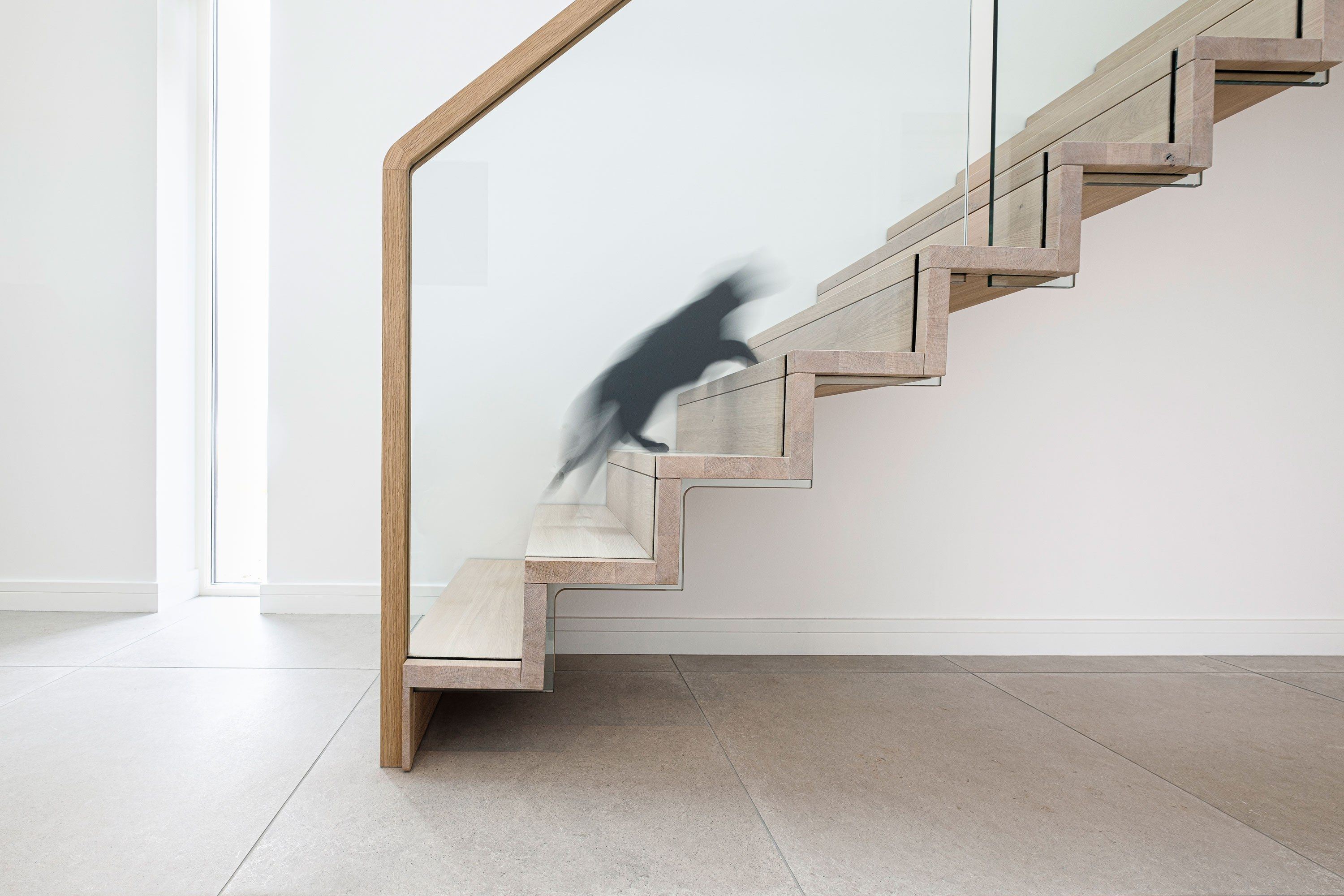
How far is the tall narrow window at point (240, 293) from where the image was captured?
2.83 meters

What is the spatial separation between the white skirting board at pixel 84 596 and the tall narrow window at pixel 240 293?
1.04 ft

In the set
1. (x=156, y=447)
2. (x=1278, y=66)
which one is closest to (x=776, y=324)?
(x=1278, y=66)

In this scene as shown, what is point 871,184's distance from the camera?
5.76ft

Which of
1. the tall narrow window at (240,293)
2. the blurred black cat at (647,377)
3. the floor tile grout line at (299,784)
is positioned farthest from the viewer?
the tall narrow window at (240,293)

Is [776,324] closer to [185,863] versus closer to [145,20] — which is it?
[185,863]

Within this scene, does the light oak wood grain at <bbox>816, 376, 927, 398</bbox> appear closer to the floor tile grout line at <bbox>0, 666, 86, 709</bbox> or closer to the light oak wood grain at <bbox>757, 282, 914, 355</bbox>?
the light oak wood grain at <bbox>757, 282, 914, 355</bbox>

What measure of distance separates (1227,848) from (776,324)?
1.40m

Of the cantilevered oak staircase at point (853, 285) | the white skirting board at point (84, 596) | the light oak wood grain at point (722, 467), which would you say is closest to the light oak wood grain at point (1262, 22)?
the cantilevered oak staircase at point (853, 285)

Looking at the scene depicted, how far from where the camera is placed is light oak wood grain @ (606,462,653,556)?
1.48 m

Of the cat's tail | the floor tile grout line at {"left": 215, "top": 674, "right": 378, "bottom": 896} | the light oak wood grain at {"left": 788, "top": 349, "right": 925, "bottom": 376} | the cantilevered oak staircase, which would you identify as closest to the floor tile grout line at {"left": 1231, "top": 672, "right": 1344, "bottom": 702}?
the cantilevered oak staircase

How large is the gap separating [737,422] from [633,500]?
0.31 m

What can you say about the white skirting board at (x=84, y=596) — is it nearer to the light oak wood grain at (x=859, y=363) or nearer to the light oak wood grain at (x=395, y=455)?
the light oak wood grain at (x=395, y=455)

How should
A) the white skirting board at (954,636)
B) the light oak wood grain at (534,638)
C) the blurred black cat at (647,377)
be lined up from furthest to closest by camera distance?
1. the white skirting board at (954,636)
2. the blurred black cat at (647,377)
3. the light oak wood grain at (534,638)

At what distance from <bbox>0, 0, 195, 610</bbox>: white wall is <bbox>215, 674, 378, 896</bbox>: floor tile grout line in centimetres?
128
